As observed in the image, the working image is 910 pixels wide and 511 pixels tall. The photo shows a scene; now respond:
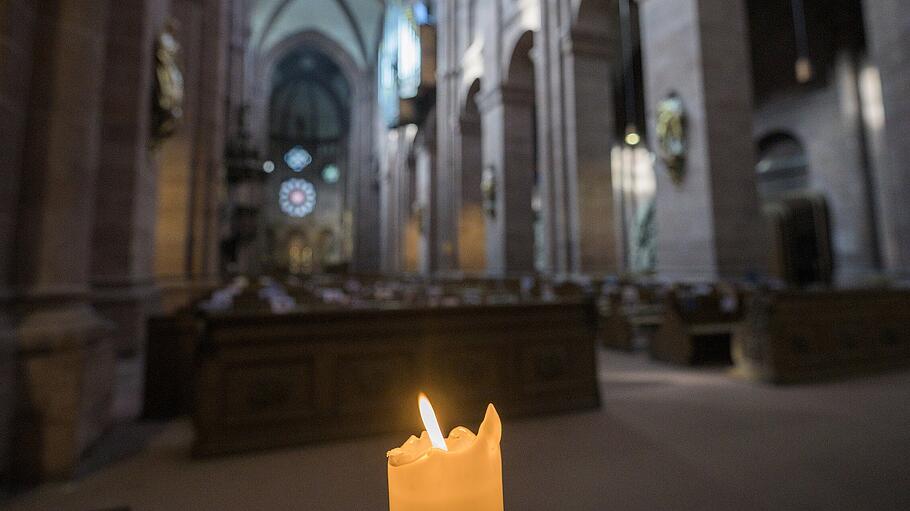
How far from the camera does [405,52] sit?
19.8 m

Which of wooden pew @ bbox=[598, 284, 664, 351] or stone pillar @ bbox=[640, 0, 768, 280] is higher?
stone pillar @ bbox=[640, 0, 768, 280]

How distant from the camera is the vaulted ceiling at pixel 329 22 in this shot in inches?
1112

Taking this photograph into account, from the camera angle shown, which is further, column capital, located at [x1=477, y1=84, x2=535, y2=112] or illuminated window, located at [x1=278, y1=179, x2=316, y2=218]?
illuminated window, located at [x1=278, y1=179, x2=316, y2=218]

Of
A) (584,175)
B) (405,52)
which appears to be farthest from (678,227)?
(405,52)

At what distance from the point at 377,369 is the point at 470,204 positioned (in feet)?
38.9

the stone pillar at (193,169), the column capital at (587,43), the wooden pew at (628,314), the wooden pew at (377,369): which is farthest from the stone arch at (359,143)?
the wooden pew at (377,369)

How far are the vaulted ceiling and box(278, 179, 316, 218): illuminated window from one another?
13211 millimetres

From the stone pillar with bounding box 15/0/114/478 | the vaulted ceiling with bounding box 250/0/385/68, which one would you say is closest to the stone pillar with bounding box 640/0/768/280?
the stone pillar with bounding box 15/0/114/478

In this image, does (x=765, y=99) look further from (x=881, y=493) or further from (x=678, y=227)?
(x=881, y=493)

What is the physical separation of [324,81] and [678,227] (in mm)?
39465

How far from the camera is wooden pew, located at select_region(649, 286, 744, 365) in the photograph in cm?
554

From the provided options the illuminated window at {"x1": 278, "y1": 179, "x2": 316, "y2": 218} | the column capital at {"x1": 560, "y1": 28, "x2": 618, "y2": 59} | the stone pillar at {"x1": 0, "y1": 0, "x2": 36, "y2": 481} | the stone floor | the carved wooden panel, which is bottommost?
the stone floor

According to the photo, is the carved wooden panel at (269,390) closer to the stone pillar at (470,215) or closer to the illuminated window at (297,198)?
the stone pillar at (470,215)

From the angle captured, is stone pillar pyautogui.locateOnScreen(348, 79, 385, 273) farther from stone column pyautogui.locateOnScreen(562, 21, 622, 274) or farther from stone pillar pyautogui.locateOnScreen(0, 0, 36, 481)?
stone pillar pyautogui.locateOnScreen(0, 0, 36, 481)
